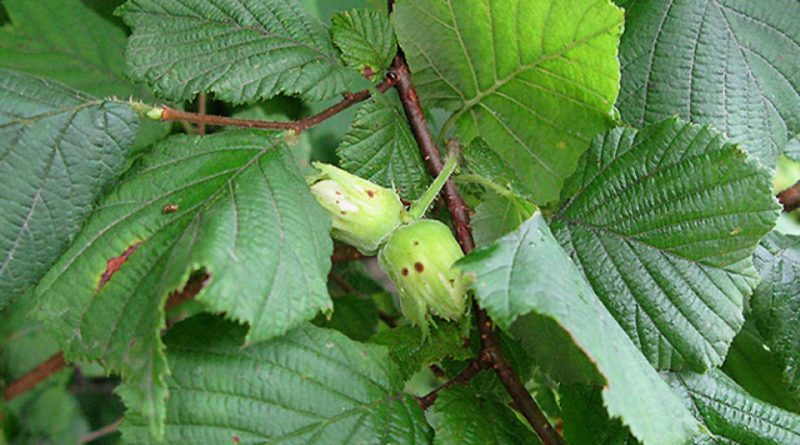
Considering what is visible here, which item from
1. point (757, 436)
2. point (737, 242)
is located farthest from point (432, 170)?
point (757, 436)

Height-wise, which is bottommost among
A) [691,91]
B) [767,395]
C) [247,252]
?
[767,395]

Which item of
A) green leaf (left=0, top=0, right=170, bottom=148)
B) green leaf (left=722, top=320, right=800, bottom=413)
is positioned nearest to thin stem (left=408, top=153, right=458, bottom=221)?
green leaf (left=722, top=320, right=800, bottom=413)

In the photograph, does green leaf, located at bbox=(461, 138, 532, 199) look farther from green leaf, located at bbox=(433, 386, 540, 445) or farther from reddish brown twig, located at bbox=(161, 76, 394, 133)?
green leaf, located at bbox=(433, 386, 540, 445)

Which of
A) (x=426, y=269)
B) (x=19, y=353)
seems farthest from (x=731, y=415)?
(x=19, y=353)

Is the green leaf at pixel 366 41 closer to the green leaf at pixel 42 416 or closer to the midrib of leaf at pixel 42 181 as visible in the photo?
the midrib of leaf at pixel 42 181

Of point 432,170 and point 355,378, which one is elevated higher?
point 432,170

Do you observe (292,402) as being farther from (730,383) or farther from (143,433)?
(730,383)
